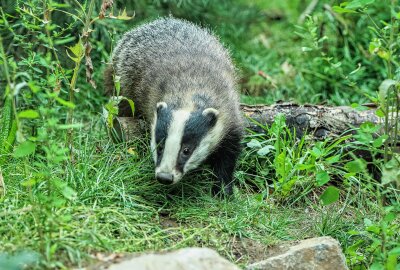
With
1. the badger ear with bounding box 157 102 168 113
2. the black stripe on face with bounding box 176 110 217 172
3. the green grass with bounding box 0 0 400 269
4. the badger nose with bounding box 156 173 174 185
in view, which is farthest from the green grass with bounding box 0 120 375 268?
the badger ear with bounding box 157 102 168 113

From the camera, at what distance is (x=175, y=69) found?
591cm

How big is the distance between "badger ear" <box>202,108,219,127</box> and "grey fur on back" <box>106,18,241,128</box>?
113 mm

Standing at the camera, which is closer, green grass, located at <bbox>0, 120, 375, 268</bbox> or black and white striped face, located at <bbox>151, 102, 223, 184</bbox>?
green grass, located at <bbox>0, 120, 375, 268</bbox>

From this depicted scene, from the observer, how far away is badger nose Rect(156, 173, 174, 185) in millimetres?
5012

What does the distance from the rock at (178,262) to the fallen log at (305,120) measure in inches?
101

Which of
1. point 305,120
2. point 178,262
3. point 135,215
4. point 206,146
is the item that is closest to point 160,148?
point 206,146

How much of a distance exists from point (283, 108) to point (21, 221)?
3009 millimetres

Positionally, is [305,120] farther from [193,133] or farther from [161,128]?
[161,128]

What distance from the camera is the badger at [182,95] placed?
5215 mm

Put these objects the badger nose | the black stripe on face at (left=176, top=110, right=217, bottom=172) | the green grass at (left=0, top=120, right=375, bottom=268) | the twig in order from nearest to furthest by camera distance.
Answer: the green grass at (left=0, top=120, right=375, bottom=268) → the badger nose → the black stripe on face at (left=176, top=110, right=217, bottom=172) → the twig

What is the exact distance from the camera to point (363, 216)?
5.30 m

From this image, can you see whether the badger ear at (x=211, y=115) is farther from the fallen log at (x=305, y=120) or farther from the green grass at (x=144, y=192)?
the fallen log at (x=305, y=120)

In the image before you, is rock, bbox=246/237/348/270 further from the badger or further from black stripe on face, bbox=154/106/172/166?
black stripe on face, bbox=154/106/172/166

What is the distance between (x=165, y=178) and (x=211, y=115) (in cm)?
68
